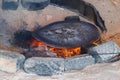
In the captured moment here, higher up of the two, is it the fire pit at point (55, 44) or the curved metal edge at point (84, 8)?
the curved metal edge at point (84, 8)

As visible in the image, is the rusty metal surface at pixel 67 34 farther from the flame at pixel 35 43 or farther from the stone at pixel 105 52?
the stone at pixel 105 52

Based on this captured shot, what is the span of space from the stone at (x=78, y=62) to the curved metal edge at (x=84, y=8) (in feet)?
2.78

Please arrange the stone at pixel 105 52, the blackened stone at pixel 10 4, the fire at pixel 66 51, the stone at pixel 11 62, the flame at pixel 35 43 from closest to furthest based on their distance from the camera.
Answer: the stone at pixel 11 62
the stone at pixel 105 52
the fire at pixel 66 51
the flame at pixel 35 43
the blackened stone at pixel 10 4

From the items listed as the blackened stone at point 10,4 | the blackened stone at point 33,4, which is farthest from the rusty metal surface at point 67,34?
the blackened stone at point 10,4

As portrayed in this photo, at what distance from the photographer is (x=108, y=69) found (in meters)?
2.39

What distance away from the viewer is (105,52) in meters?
2.49

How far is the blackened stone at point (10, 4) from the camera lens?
3.17m

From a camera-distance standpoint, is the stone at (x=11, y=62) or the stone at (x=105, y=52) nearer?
the stone at (x=11, y=62)

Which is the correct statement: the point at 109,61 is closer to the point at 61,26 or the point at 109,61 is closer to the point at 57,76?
the point at 57,76

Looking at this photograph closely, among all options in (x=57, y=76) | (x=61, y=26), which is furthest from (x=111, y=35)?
(x=57, y=76)

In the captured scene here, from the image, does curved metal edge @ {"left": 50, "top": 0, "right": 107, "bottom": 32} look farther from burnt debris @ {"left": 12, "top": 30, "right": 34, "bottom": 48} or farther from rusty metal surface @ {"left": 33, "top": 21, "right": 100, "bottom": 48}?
burnt debris @ {"left": 12, "top": 30, "right": 34, "bottom": 48}

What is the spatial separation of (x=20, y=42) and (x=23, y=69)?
1.70 ft

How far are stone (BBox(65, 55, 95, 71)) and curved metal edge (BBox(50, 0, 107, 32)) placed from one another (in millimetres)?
846

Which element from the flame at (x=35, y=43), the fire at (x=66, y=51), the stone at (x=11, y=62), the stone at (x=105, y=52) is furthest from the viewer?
the flame at (x=35, y=43)
